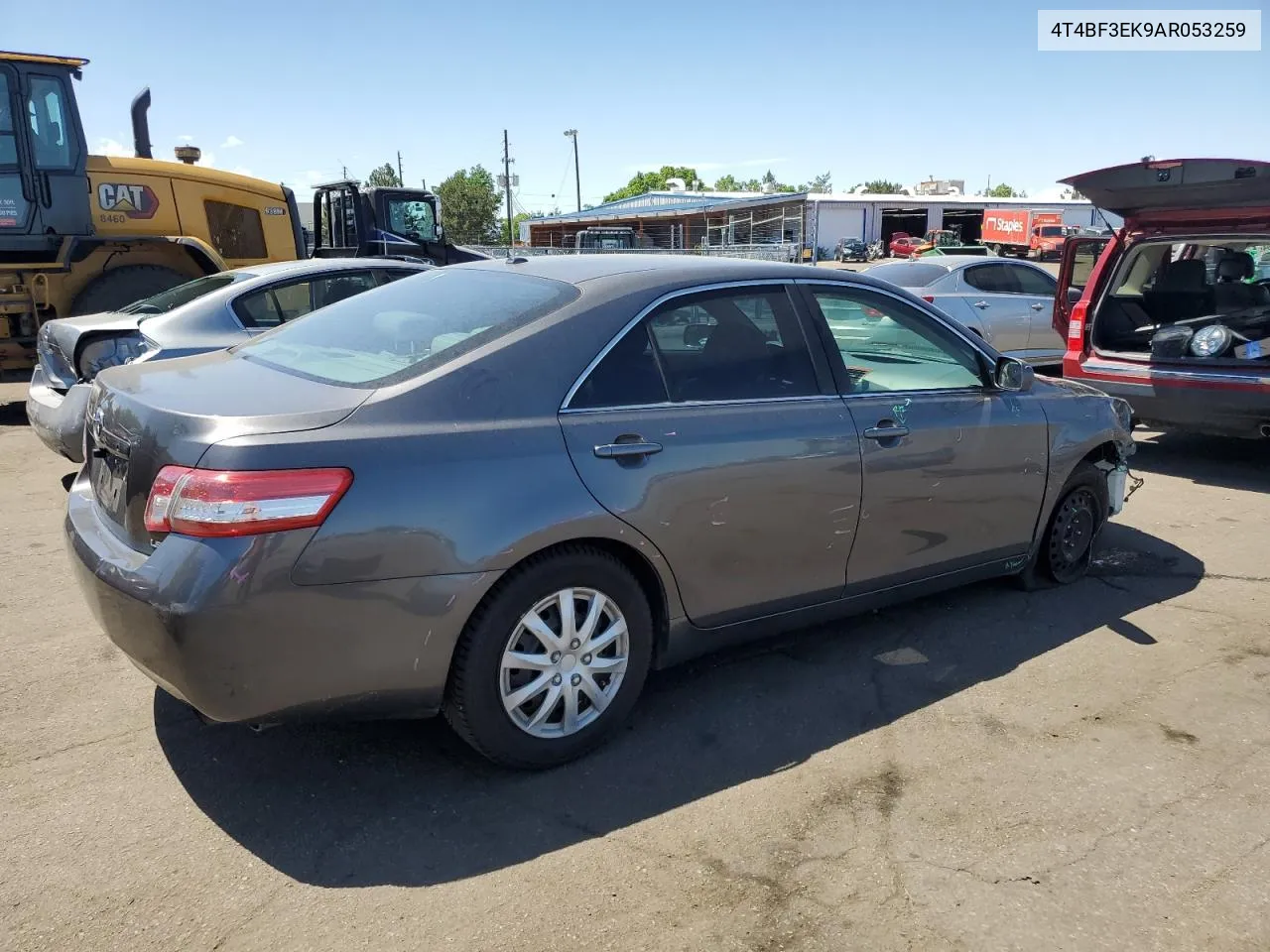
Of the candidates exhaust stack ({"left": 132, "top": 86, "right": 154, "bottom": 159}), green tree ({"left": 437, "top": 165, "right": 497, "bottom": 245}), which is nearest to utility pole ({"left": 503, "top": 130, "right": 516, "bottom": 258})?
green tree ({"left": 437, "top": 165, "right": 497, "bottom": 245})

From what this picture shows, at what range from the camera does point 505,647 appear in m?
2.95

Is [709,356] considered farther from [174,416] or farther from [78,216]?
[78,216]

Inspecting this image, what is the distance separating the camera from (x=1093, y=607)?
184 inches

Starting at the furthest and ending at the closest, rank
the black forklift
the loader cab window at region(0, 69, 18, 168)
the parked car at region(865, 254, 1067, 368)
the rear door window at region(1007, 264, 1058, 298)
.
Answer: the black forklift → the rear door window at region(1007, 264, 1058, 298) → the parked car at region(865, 254, 1067, 368) → the loader cab window at region(0, 69, 18, 168)

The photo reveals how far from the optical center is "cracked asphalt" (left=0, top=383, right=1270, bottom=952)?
2.50 metres

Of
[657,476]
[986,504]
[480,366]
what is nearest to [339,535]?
[480,366]

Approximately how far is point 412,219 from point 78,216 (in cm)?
691

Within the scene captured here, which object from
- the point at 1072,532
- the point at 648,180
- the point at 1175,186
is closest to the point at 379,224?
the point at 1175,186

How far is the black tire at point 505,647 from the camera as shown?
290cm

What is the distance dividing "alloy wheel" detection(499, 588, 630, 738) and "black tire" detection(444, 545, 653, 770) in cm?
2

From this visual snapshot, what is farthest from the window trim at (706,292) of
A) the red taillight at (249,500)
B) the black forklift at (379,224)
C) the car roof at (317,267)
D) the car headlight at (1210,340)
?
the black forklift at (379,224)

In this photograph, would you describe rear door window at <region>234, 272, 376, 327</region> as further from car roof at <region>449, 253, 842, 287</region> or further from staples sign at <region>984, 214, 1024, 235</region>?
staples sign at <region>984, 214, 1024, 235</region>

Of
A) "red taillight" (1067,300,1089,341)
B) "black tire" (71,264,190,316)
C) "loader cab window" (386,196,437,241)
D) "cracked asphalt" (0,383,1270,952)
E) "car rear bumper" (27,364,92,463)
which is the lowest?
"cracked asphalt" (0,383,1270,952)

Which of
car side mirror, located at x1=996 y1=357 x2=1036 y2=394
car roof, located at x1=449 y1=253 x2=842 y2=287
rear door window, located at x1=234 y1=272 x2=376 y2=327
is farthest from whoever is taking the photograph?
rear door window, located at x1=234 y1=272 x2=376 y2=327
